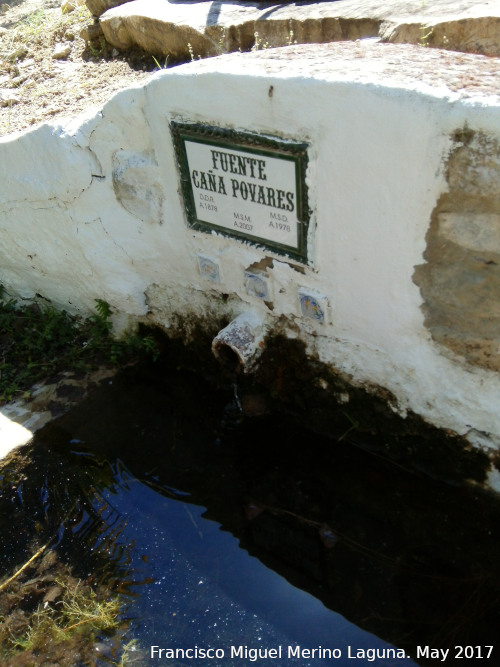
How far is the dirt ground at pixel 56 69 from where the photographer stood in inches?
142

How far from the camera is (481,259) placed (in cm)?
184

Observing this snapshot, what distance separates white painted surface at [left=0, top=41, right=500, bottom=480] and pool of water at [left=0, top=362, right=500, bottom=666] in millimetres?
461

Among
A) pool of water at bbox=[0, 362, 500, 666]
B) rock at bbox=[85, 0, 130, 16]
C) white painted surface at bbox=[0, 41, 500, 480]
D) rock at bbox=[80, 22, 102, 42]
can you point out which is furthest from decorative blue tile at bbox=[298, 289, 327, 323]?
rock at bbox=[85, 0, 130, 16]

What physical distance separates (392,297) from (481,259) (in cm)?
36

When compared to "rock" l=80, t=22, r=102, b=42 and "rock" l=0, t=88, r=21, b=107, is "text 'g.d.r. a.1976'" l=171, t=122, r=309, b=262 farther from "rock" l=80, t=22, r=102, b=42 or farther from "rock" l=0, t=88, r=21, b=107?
"rock" l=80, t=22, r=102, b=42

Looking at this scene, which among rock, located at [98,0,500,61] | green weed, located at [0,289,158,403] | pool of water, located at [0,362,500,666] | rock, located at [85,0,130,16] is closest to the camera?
pool of water, located at [0,362,500,666]

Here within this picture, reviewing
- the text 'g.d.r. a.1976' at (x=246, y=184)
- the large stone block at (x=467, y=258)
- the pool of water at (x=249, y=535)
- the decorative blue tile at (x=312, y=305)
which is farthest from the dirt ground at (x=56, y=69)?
the large stone block at (x=467, y=258)

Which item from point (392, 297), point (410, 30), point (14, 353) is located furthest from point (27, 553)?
point (410, 30)

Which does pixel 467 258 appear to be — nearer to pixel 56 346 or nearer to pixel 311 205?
pixel 311 205

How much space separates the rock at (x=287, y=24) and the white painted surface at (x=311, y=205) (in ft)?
3.47

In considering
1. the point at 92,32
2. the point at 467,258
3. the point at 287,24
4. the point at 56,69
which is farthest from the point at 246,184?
the point at 92,32

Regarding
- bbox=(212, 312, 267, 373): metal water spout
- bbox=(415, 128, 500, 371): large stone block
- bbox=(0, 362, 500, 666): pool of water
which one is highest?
bbox=(415, 128, 500, 371): large stone block

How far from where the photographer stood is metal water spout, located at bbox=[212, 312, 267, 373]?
8.25 ft

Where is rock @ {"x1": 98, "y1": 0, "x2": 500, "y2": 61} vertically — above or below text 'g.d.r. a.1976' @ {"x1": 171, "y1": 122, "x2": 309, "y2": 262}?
above
